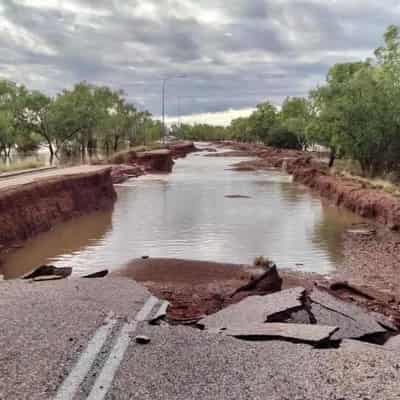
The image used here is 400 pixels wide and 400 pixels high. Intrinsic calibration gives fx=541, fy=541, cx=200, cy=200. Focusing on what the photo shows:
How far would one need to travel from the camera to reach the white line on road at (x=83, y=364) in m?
4.79

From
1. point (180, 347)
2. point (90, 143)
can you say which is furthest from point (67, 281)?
point (90, 143)

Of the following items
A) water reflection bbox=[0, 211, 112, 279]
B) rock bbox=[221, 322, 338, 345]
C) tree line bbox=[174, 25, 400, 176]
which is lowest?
water reflection bbox=[0, 211, 112, 279]

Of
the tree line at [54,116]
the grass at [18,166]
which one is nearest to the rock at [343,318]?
the grass at [18,166]

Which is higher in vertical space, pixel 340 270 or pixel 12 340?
pixel 12 340

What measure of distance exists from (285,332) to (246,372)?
1.45 meters

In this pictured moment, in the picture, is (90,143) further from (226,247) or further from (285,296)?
(285,296)

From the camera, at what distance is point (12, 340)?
19.8ft

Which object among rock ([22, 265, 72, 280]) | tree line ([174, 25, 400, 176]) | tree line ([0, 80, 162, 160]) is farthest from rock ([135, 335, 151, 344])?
tree line ([0, 80, 162, 160])

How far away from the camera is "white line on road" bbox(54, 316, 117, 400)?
479 centimetres

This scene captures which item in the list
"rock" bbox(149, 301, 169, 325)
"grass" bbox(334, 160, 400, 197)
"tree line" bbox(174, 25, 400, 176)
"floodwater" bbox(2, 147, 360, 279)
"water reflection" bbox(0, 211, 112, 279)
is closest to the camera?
"rock" bbox(149, 301, 169, 325)

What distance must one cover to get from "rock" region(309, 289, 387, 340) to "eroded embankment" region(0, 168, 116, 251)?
39.6ft

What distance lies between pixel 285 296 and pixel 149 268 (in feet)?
21.5

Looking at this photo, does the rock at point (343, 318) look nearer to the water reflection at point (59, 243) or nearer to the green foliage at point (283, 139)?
the water reflection at point (59, 243)

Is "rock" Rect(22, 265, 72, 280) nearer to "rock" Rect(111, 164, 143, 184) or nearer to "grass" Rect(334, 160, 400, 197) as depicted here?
"grass" Rect(334, 160, 400, 197)
